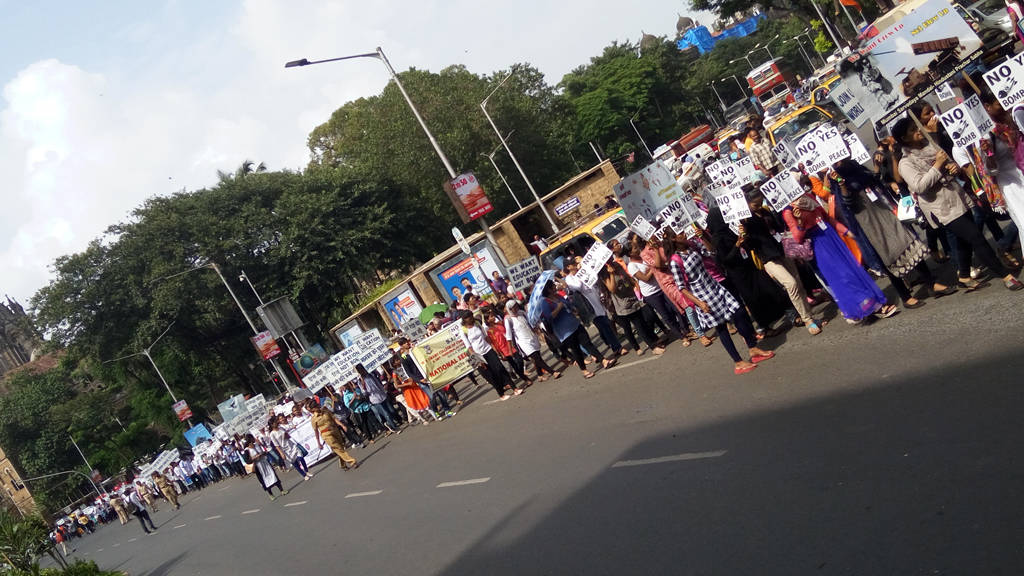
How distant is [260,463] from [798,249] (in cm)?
1300

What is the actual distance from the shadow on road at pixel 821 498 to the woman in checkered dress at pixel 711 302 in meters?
1.61

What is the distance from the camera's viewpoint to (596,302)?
12.9 metres

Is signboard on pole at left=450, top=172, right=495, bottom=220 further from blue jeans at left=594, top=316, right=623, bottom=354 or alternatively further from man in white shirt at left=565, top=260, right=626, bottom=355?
blue jeans at left=594, top=316, right=623, bottom=354

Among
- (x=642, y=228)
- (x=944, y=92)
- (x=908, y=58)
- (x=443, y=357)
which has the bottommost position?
(x=443, y=357)

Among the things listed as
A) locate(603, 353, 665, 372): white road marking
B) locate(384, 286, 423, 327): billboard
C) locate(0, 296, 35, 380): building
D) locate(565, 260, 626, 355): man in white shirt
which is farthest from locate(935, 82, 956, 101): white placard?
locate(0, 296, 35, 380): building

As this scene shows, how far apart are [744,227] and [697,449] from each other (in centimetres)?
303

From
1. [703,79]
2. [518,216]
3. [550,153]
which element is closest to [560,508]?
[518,216]

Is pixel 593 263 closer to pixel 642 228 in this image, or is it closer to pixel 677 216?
pixel 642 228

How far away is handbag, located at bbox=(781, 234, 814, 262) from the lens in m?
8.75

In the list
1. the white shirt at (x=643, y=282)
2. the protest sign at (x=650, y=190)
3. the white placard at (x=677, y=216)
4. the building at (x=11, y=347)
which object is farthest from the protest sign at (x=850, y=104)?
the building at (x=11, y=347)

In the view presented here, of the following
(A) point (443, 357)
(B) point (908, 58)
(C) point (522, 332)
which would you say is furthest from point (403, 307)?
(B) point (908, 58)

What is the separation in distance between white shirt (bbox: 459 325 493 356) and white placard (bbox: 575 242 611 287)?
8.95 feet

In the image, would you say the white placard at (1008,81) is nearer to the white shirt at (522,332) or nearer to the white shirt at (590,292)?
the white shirt at (590,292)

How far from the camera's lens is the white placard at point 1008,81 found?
22.1ft
